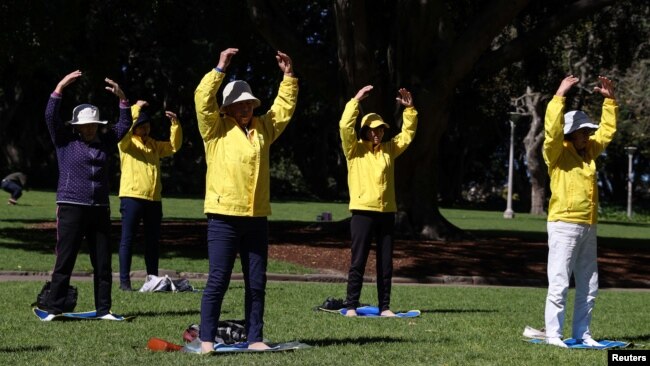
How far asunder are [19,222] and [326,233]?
806 cm

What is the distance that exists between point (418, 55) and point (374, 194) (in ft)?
39.5

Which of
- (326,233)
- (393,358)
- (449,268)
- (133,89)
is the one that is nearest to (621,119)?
(133,89)

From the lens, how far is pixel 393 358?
7.96m

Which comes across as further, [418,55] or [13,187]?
[13,187]

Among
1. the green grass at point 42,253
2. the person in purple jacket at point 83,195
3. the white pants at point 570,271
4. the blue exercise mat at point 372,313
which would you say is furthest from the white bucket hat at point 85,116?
the green grass at point 42,253

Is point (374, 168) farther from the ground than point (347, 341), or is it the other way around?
point (374, 168)

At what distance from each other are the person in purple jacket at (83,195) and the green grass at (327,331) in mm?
399

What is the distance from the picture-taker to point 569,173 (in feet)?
29.1

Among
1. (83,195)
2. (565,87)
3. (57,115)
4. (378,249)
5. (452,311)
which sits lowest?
(452,311)

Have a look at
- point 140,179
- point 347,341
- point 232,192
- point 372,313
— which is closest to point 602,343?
point 347,341

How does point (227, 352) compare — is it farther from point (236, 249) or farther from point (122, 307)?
point (122, 307)

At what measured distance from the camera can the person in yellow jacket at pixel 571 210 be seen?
8664 millimetres

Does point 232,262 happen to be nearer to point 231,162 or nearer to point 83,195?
point 231,162

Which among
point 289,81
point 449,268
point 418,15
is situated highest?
point 418,15
